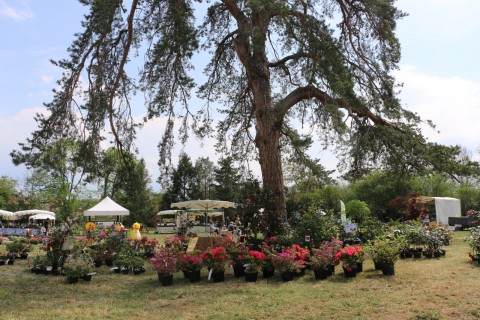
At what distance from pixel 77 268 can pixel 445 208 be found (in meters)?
27.7

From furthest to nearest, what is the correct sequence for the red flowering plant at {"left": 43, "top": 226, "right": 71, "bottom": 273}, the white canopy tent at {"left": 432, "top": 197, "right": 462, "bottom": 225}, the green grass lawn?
the white canopy tent at {"left": 432, "top": 197, "right": 462, "bottom": 225} → the red flowering plant at {"left": 43, "top": 226, "right": 71, "bottom": 273} → the green grass lawn

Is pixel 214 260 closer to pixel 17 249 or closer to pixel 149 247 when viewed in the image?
pixel 149 247

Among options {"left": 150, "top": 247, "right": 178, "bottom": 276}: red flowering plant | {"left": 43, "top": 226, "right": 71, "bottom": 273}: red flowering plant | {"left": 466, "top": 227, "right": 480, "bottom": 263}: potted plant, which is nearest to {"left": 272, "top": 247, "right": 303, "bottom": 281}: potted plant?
{"left": 150, "top": 247, "right": 178, "bottom": 276}: red flowering plant

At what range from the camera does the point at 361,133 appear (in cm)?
1199

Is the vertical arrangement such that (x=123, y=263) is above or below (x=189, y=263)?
below

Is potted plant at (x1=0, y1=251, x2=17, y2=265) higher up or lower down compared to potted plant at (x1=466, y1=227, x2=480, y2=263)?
lower down

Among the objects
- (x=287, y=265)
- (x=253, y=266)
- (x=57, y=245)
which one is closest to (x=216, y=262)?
(x=253, y=266)

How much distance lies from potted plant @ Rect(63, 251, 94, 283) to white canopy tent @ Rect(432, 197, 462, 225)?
26.4 metres

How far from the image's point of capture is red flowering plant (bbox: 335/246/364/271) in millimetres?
8555

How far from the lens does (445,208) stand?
2995cm

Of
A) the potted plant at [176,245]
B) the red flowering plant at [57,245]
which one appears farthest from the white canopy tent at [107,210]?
the red flowering plant at [57,245]

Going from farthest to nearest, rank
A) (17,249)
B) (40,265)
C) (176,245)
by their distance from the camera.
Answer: (17,249), (40,265), (176,245)

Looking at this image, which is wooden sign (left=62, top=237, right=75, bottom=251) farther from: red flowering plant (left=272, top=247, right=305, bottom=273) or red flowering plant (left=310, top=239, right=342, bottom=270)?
red flowering plant (left=310, top=239, right=342, bottom=270)

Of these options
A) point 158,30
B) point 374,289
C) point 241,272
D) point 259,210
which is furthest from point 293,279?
point 158,30
